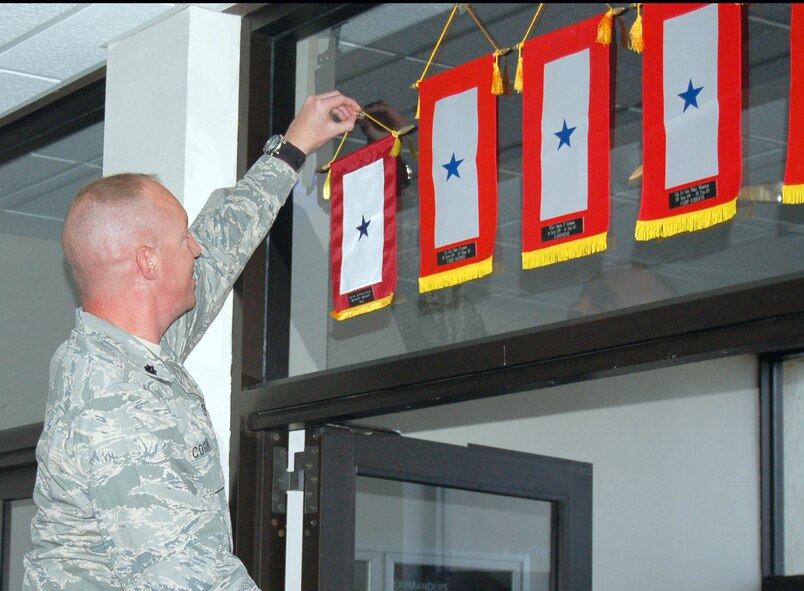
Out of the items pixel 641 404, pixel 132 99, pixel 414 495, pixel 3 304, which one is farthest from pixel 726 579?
pixel 132 99

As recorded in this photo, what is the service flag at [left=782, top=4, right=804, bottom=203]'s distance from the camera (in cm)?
192

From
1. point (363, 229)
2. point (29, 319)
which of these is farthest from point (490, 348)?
point (29, 319)

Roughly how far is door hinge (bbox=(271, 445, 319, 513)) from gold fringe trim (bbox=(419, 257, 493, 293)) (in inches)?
17.8

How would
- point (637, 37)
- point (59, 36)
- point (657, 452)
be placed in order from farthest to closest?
point (657, 452) < point (59, 36) < point (637, 37)

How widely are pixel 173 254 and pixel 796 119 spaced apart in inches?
40.9

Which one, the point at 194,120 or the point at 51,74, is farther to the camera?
the point at 51,74

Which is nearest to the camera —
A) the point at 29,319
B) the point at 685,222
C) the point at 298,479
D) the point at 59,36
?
the point at 685,222

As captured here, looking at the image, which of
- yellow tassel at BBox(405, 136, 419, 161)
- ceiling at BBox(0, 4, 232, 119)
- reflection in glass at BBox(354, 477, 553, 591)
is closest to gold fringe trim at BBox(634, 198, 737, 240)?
yellow tassel at BBox(405, 136, 419, 161)

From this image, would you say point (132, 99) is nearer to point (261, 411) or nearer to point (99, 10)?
point (99, 10)

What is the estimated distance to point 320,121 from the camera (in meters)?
2.59

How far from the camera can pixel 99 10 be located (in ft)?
9.35

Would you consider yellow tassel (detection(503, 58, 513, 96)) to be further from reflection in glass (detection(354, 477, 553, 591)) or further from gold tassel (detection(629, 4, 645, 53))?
reflection in glass (detection(354, 477, 553, 591))

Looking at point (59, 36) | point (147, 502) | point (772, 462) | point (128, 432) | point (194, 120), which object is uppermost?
point (59, 36)

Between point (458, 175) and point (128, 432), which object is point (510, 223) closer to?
point (458, 175)
